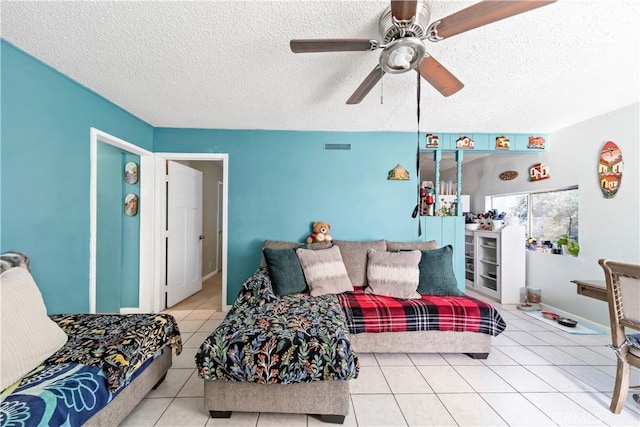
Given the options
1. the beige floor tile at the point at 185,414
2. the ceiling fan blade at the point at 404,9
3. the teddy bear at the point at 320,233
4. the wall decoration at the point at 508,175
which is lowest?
the beige floor tile at the point at 185,414

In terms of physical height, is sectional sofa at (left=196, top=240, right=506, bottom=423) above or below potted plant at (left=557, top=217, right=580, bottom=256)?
below

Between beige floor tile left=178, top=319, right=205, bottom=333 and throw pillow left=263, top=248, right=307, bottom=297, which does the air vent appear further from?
beige floor tile left=178, top=319, right=205, bottom=333

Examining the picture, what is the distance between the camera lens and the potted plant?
3.06 metres

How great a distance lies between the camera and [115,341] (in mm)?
1446

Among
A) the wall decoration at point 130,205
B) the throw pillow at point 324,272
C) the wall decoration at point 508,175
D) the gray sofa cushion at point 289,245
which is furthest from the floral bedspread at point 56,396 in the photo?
the wall decoration at point 508,175

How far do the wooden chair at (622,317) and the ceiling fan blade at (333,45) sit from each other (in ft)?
6.49

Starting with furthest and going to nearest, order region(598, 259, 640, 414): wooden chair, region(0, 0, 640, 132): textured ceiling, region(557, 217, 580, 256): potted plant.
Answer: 1. region(557, 217, 580, 256): potted plant
2. region(598, 259, 640, 414): wooden chair
3. region(0, 0, 640, 132): textured ceiling

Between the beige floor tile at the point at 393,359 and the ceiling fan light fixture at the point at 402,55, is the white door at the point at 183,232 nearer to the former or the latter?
the beige floor tile at the point at 393,359

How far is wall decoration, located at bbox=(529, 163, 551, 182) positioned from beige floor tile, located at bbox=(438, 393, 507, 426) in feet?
10.5

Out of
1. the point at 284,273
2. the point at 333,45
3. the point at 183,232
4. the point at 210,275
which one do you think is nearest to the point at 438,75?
the point at 333,45

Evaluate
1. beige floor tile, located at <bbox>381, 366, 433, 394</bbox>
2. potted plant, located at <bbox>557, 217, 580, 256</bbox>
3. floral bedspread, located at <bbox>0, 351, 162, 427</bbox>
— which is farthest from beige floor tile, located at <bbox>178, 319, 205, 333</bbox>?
potted plant, located at <bbox>557, 217, 580, 256</bbox>

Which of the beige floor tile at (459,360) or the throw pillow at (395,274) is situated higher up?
the throw pillow at (395,274)

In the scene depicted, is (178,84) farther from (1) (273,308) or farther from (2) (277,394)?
(2) (277,394)

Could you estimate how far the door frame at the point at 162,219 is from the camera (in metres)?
3.16
